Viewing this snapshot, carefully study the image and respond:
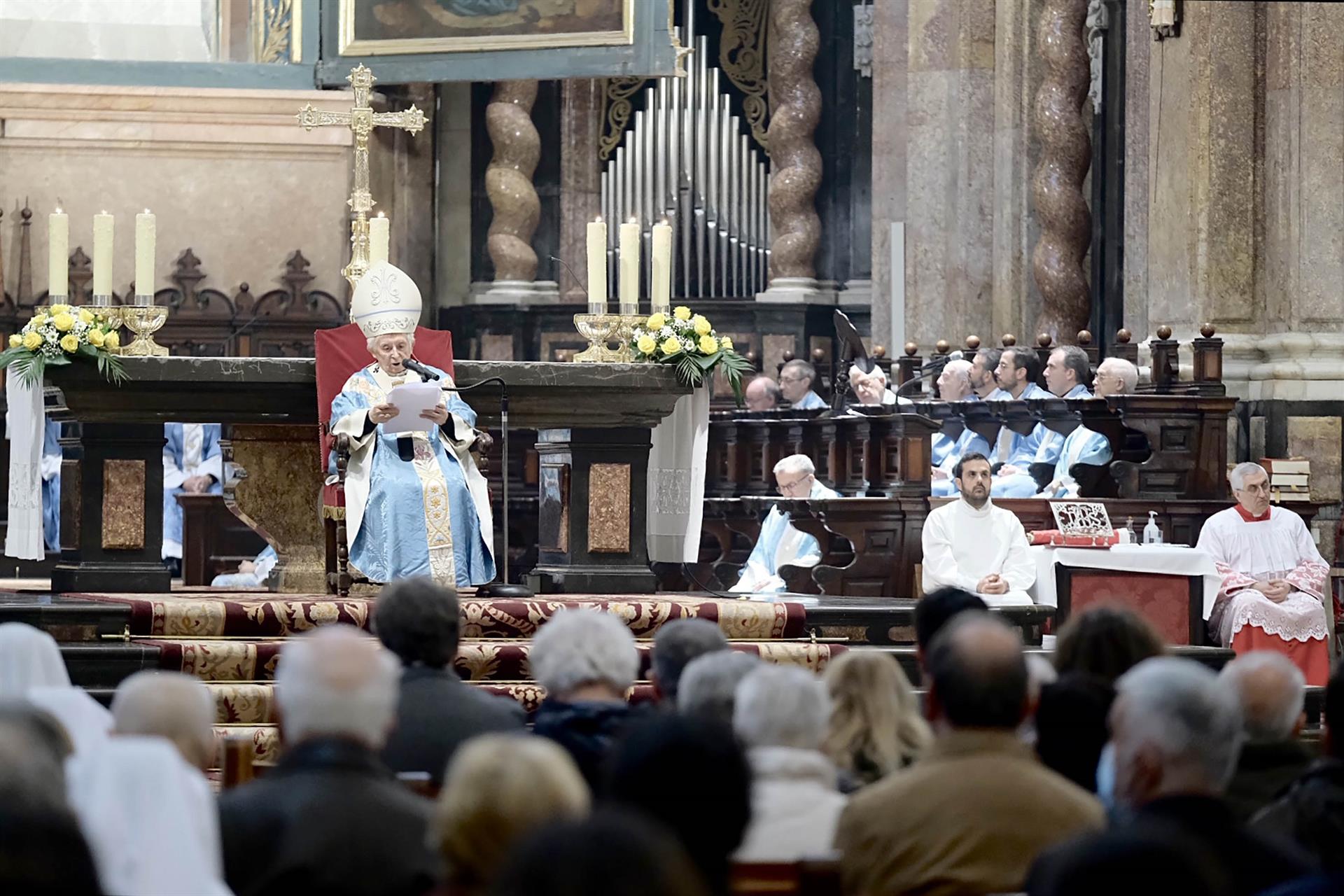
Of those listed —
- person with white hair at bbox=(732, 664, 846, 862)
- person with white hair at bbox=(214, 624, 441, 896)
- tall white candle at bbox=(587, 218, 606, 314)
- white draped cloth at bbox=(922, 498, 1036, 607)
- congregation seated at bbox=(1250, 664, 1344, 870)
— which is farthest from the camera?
white draped cloth at bbox=(922, 498, 1036, 607)

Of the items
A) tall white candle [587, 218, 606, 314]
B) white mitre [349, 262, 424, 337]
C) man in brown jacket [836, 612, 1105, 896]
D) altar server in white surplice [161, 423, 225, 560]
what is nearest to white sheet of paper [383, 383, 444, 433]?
white mitre [349, 262, 424, 337]

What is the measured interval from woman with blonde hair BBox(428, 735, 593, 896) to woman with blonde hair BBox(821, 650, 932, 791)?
5.15ft

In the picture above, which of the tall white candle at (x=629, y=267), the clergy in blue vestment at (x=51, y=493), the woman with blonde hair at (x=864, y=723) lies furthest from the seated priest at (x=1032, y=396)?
the woman with blonde hair at (x=864, y=723)

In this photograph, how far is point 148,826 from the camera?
3510 millimetres

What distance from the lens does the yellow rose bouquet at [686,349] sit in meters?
9.63

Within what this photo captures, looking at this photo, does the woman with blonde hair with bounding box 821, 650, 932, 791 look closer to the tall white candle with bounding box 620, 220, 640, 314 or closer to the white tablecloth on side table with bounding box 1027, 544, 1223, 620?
the tall white candle with bounding box 620, 220, 640, 314

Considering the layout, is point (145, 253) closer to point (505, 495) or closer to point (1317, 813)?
point (505, 495)

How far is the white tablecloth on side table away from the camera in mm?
10500

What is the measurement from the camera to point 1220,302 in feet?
41.2

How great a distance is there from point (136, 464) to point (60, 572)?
528 millimetres

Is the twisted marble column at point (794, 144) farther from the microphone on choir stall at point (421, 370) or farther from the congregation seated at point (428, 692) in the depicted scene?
the congregation seated at point (428, 692)

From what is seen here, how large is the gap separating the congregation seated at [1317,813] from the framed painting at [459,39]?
10.0m

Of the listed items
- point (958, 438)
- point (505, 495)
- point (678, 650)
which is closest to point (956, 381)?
point (958, 438)

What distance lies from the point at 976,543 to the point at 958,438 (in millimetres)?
3285
